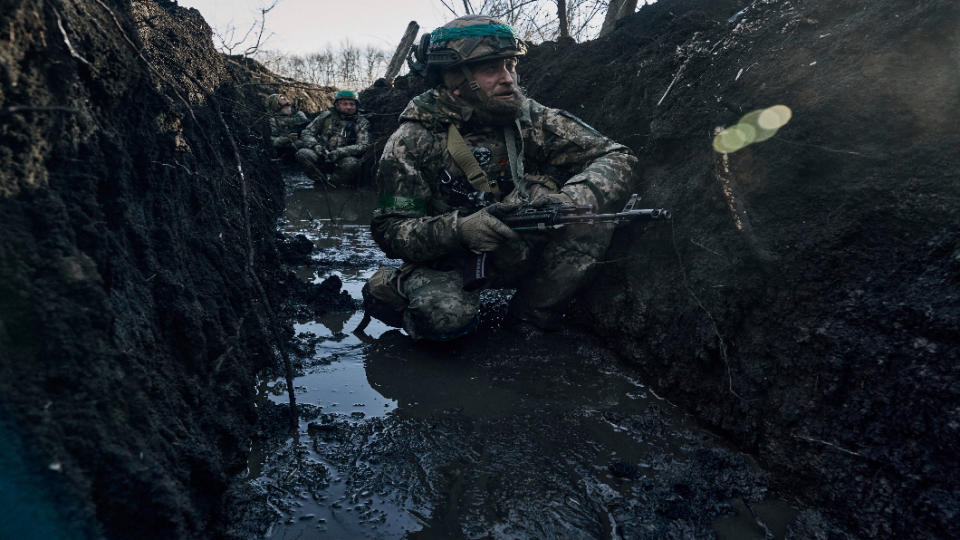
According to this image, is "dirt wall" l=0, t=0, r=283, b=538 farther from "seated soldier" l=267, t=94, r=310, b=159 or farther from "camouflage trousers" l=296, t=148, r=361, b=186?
"seated soldier" l=267, t=94, r=310, b=159

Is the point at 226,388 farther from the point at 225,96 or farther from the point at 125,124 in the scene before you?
the point at 225,96

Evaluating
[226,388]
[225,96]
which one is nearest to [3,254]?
[226,388]

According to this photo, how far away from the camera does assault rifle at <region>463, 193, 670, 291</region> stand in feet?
8.35

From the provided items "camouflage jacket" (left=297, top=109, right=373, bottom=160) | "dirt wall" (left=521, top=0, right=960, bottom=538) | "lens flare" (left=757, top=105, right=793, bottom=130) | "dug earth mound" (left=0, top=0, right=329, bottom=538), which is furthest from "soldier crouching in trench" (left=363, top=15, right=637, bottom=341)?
"camouflage jacket" (left=297, top=109, right=373, bottom=160)

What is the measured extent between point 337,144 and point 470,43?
736 cm

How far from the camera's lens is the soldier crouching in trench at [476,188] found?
3.06 m

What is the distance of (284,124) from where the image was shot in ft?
36.2

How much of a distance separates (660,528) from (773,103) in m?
1.95

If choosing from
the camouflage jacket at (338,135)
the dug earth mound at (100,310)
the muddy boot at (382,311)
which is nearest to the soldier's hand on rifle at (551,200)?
the muddy boot at (382,311)

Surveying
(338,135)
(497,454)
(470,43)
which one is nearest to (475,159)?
(470,43)

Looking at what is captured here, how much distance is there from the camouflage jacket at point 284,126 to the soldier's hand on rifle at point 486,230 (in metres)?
8.25

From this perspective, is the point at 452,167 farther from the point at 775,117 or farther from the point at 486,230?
the point at 775,117

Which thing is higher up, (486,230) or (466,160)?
(466,160)

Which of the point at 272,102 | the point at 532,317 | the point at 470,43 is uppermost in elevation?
the point at 272,102
